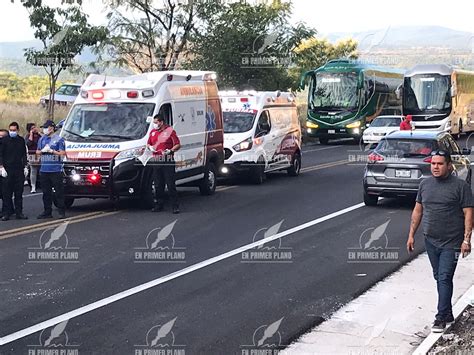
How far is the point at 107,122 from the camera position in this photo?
1527 cm

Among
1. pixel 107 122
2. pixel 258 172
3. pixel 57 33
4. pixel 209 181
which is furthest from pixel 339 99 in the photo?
pixel 107 122

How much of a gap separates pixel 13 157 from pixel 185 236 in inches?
148

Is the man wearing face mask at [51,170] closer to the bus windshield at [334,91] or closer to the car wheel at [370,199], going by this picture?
the car wheel at [370,199]

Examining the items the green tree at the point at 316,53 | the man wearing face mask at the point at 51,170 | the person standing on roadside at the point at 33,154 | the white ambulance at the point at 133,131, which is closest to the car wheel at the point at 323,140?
the green tree at the point at 316,53

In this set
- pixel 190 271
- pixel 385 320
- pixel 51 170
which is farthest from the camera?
pixel 51 170

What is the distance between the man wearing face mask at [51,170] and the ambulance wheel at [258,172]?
653 cm

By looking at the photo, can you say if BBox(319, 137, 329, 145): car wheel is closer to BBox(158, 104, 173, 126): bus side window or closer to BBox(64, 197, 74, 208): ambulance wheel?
BBox(158, 104, 173, 126): bus side window

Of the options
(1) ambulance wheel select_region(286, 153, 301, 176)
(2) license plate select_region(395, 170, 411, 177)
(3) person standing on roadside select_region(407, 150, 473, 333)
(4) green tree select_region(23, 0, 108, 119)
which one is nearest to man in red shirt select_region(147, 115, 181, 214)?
(2) license plate select_region(395, 170, 411, 177)

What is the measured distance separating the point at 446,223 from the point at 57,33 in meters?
25.2

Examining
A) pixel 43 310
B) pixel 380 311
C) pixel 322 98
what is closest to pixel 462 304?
pixel 380 311

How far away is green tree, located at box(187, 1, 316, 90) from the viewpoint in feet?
115

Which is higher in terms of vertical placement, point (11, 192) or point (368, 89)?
point (368, 89)

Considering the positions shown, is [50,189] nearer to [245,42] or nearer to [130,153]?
[130,153]

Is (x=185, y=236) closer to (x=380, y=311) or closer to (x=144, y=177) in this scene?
(x=144, y=177)
